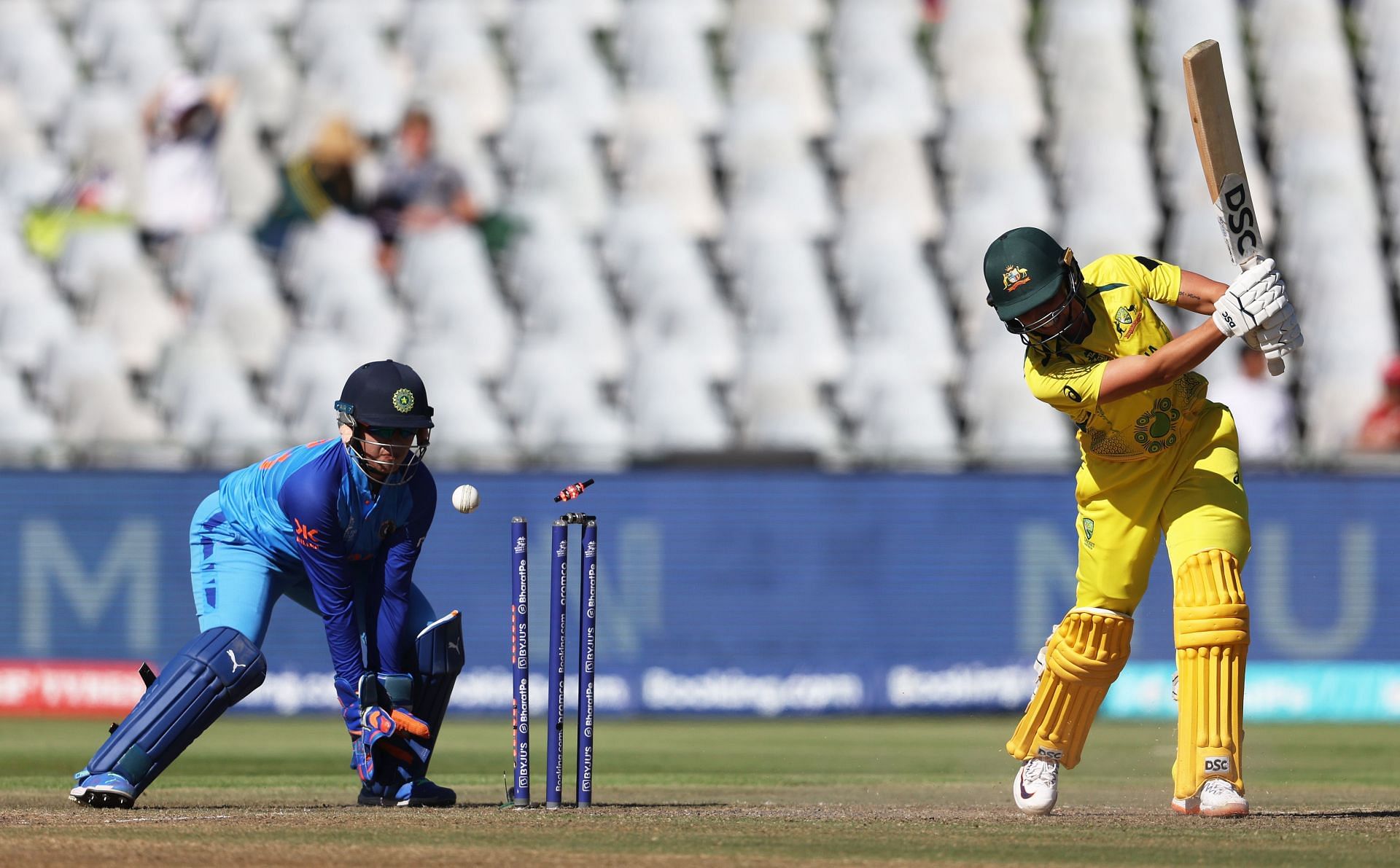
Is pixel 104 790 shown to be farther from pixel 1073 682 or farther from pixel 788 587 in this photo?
pixel 788 587

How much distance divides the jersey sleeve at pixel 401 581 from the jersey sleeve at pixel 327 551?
0.14 meters

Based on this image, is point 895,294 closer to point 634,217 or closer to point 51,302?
point 634,217

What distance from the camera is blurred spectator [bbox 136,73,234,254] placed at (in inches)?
625

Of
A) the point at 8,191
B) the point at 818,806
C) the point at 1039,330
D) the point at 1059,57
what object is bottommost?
the point at 818,806

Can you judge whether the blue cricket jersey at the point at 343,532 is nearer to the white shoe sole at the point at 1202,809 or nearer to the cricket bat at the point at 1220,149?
the white shoe sole at the point at 1202,809

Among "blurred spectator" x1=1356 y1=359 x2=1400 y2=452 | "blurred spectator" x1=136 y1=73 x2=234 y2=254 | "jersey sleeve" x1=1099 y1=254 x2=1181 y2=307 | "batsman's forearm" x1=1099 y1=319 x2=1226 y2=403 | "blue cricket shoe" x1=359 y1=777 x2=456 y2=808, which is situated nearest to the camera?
"batsman's forearm" x1=1099 y1=319 x2=1226 y2=403

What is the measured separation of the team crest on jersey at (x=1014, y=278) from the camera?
6.27m

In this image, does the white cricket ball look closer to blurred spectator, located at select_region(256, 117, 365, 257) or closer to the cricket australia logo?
the cricket australia logo

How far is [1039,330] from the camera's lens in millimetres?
6348

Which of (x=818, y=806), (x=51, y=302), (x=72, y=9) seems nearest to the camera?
(x=818, y=806)

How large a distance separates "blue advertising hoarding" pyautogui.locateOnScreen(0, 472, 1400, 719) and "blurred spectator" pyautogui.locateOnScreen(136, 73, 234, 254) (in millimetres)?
3243

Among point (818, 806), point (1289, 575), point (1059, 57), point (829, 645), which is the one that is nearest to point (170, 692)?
point (818, 806)

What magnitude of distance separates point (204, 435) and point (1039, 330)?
9.27 metres

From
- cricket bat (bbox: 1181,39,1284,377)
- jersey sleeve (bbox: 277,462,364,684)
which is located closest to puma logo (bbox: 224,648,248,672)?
jersey sleeve (bbox: 277,462,364,684)
